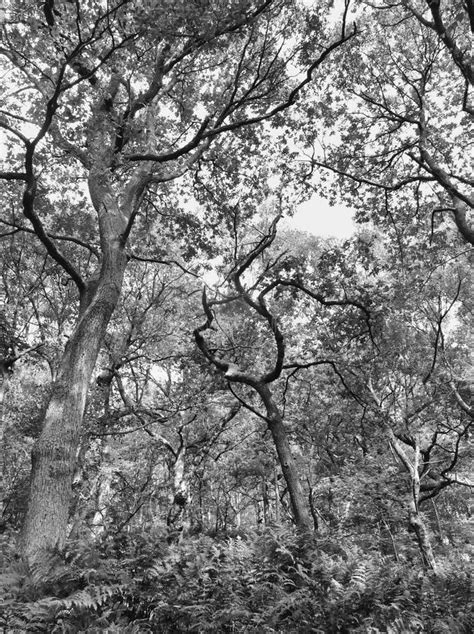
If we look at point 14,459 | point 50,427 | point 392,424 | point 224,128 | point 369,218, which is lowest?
point 50,427

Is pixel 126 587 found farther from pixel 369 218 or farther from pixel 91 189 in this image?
pixel 369 218

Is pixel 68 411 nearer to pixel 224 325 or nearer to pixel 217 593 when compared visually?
pixel 217 593

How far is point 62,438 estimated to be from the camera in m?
4.67

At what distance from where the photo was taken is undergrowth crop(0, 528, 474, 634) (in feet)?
11.3

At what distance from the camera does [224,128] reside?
264 inches

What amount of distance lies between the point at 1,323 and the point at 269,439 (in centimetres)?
1130

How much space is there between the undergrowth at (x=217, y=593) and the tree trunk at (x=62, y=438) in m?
0.30

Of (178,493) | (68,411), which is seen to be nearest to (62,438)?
(68,411)

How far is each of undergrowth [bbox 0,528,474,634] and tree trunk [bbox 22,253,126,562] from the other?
0.99 ft

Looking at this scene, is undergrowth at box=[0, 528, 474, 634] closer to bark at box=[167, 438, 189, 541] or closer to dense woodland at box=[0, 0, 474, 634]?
dense woodland at box=[0, 0, 474, 634]

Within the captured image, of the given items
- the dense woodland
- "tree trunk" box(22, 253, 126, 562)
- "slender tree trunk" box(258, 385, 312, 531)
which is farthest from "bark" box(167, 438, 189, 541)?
"tree trunk" box(22, 253, 126, 562)

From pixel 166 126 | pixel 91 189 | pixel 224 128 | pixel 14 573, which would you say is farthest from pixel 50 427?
pixel 166 126

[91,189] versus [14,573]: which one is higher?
[91,189]

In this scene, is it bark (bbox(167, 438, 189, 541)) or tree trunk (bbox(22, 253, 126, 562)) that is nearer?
tree trunk (bbox(22, 253, 126, 562))
